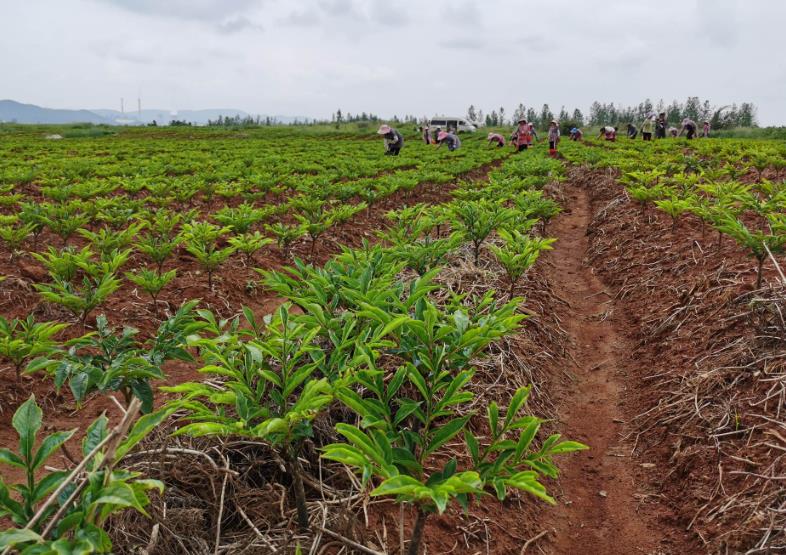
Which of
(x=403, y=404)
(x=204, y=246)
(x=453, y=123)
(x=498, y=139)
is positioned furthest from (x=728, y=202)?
(x=453, y=123)

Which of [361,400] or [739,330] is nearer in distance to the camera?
[361,400]

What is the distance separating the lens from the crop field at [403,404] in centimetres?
158

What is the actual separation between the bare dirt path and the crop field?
2 cm

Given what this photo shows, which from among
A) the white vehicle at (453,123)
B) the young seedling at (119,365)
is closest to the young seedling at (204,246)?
the young seedling at (119,365)

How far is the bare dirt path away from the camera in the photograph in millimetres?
2498

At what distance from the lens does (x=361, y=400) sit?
→ 5.68 ft

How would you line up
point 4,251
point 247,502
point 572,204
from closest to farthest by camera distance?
point 247,502 < point 4,251 < point 572,204

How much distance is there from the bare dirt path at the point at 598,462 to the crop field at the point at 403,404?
0.05 feet

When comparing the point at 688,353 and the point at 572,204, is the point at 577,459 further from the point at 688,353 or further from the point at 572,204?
the point at 572,204

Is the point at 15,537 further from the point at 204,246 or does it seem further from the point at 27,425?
the point at 204,246

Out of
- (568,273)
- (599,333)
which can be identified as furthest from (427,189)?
(599,333)

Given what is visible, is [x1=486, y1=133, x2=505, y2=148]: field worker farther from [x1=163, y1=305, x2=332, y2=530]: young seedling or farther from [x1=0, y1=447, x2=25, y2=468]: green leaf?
[x1=0, y1=447, x2=25, y2=468]: green leaf

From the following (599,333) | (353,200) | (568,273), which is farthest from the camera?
(353,200)

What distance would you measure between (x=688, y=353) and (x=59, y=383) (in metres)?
3.99
